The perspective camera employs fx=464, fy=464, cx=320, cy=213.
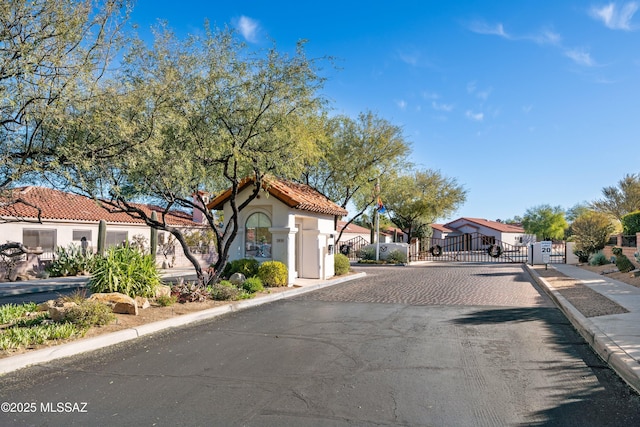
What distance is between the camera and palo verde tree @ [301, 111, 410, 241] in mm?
23641

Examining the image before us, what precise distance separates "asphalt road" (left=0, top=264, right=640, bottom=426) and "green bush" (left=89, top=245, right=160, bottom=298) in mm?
2566

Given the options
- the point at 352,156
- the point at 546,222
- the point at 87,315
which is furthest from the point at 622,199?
the point at 87,315

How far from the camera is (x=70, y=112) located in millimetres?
9062

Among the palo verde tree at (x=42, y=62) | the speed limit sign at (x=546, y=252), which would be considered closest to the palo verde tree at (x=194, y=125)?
the palo verde tree at (x=42, y=62)

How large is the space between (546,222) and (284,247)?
60.9 m

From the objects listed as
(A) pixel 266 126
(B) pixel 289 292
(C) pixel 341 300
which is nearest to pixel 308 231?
(B) pixel 289 292

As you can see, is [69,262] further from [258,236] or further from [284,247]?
[284,247]

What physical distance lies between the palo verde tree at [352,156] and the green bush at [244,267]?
7846mm

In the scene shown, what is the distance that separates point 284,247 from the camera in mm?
17078

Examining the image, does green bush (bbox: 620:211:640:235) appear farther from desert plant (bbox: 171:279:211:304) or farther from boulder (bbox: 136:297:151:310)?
boulder (bbox: 136:297:151:310)

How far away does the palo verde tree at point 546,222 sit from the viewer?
6600 centimetres

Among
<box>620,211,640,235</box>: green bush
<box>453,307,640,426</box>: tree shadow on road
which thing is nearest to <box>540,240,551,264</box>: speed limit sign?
<box>620,211,640,235</box>: green bush

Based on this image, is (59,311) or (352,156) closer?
(59,311)

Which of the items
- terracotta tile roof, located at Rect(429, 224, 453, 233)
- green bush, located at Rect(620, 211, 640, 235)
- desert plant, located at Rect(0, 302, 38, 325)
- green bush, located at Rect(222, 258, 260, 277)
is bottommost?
desert plant, located at Rect(0, 302, 38, 325)
